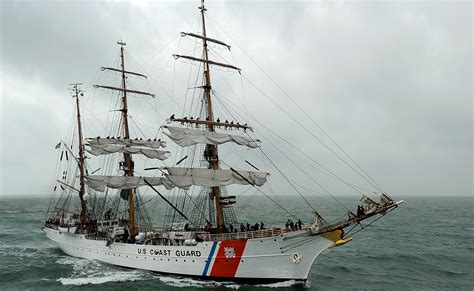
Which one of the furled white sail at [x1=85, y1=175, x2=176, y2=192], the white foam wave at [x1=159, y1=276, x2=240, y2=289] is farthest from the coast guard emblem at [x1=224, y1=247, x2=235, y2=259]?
the furled white sail at [x1=85, y1=175, x2=176, y2=192]

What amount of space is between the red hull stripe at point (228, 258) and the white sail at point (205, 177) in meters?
5.31

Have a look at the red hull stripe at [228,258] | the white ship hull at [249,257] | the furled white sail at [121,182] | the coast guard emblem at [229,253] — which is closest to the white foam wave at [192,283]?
the white ship hull at [249,257]

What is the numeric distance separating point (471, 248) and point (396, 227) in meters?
20.8

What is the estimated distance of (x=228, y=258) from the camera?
84.4 ft

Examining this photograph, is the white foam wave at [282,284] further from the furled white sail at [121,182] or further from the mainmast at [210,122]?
the furled white sail at [121,182]

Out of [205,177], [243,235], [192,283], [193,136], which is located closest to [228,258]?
[243,235]

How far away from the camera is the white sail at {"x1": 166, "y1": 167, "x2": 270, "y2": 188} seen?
95.7ft

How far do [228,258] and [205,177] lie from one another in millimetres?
6737

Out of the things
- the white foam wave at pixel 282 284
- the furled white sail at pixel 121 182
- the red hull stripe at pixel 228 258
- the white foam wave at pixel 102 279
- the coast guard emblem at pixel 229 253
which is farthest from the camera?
the furled white sail at pixel 121 182

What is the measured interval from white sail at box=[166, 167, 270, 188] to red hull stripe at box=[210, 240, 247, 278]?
5311 millimetres

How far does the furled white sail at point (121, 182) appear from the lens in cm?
3428

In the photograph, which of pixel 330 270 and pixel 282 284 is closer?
pixel 282 284

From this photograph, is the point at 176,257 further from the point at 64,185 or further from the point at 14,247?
the point at 14,247

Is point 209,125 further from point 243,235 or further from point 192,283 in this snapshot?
point 192,283
